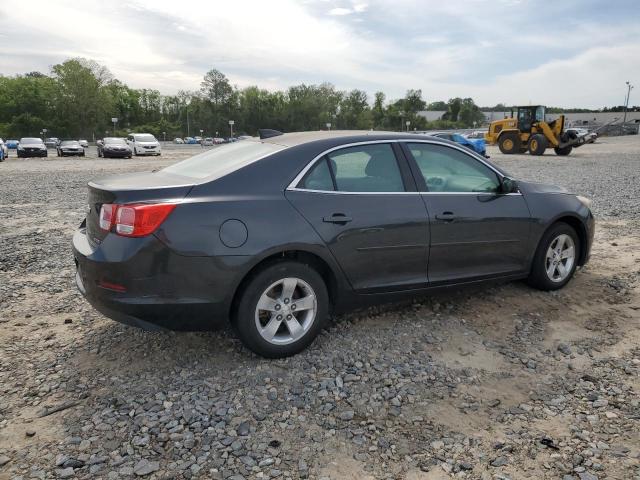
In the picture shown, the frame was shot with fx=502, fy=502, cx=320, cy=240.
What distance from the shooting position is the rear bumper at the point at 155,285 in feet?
10.2

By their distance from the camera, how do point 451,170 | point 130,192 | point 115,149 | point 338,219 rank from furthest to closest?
point 115,149
point 451,170
point 338,219
point 130,192

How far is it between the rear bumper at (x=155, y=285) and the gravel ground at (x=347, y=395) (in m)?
0.45

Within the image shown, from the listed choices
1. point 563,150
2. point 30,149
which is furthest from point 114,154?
point 563,150

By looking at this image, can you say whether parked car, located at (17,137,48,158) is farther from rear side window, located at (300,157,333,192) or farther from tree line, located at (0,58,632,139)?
tree line, located at (0,58,632,139)

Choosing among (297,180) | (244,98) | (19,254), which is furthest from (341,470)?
(244,98)

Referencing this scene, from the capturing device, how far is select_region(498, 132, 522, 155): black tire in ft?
97.6

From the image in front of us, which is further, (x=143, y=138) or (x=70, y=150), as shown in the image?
(x=143, y=138)

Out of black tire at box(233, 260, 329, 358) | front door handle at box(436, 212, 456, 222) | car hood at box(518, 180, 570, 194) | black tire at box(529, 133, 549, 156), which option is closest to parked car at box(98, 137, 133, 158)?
black tire at box(529, 133, 549, 156)

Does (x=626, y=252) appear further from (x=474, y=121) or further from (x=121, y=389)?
(x=474, y=121)

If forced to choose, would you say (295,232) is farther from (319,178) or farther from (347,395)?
(347,395)

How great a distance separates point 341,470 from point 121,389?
61.2 inches

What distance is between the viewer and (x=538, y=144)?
2789cm

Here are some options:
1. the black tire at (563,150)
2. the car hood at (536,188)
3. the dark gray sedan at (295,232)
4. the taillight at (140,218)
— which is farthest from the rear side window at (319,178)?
the black tire at (563,150)

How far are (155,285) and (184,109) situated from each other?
119 meters
